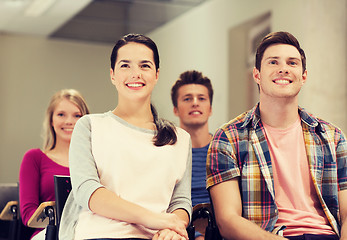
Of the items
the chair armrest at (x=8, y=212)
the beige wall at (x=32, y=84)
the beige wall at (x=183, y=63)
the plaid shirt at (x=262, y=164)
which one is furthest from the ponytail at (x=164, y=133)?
the beige wall at (x=32, y=84)

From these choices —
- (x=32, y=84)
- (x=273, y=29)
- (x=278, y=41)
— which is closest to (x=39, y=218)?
(x=278, y=41)

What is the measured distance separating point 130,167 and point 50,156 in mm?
1205

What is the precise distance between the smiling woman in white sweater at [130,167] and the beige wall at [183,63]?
101 inches

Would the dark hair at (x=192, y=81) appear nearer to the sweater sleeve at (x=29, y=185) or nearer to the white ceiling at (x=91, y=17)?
the sweater sleeve at (x=29, y=185)

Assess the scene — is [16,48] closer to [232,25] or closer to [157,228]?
[232,25]

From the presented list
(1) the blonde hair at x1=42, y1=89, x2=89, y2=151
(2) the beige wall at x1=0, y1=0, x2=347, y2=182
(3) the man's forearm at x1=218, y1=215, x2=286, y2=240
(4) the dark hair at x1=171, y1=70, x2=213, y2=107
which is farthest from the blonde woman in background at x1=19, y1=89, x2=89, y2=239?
(2) the beige wall at x1=0, y1=0, x2=347, y2=182

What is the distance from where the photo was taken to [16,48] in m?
8.14

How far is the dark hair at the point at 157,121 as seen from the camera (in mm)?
1848

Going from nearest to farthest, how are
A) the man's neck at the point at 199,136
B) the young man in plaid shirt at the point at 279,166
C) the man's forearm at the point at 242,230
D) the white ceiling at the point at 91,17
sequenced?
the man's forearm at the point at 242,230
the young man in plaid shirt at the point at 279,166
the man's neck at the point at 199,136
the white ceiling at the point at 91,17

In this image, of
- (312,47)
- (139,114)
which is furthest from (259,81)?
(312,47)

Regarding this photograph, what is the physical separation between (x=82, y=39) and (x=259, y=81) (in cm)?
669

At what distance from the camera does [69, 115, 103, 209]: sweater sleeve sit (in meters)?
1.71

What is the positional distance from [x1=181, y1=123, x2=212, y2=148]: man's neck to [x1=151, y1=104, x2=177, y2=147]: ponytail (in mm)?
858

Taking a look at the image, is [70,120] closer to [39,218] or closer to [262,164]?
[39,218]
